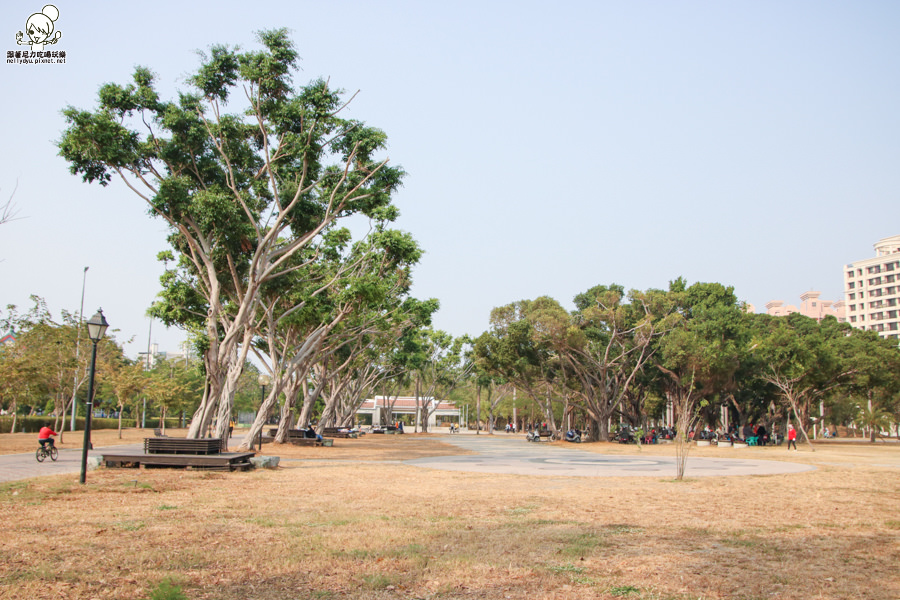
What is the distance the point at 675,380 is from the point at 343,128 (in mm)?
30685

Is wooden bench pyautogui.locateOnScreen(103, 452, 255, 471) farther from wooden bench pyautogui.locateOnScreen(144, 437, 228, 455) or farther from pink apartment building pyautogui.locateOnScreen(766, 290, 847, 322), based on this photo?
pink apartment building pyautogui.locateOnScreen(766, 290, 847, 322)

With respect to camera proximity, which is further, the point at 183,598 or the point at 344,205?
the point at 344,205

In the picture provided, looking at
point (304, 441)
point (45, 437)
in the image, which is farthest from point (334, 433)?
point (45, 437)

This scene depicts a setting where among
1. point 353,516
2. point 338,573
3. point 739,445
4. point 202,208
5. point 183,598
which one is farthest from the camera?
point 739,445

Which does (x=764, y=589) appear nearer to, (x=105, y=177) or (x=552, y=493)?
(x=552, y=493)

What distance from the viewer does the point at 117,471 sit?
14.4 m

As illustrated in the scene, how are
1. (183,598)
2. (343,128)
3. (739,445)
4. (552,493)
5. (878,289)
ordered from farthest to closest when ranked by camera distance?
(878,289) < (739,445) < (343,128) < (552,493) < (183,598)

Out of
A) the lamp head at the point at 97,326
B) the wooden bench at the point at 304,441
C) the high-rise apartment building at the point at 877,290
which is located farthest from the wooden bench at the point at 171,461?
the high-rise apartment building at the point at 877,290

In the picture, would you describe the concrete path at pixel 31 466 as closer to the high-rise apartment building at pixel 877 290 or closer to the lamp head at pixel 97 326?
the lamp head at pixel 97 326

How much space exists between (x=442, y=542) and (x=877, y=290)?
14681 centimetres

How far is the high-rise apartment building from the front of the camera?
123688 mm

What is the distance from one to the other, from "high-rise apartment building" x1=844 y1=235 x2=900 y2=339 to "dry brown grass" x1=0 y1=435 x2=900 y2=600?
5309 inches

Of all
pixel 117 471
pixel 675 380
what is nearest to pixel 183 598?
pixel 117 471

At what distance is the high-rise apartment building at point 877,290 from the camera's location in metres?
124
